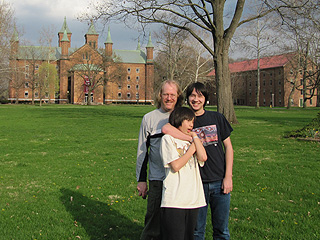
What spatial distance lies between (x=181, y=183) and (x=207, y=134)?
61cm

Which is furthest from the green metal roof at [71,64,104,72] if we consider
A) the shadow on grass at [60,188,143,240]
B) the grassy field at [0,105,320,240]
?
the shadow on grass at [60,188,143,240]

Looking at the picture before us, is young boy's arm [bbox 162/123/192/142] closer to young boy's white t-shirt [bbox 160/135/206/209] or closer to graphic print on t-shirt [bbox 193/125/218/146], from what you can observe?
young boy's white t-shirt [bbox 160/135/206/209]

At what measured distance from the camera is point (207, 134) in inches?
130

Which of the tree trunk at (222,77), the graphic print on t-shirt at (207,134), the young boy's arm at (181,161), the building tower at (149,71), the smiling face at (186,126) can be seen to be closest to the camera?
the young boy's arm at (181,161)

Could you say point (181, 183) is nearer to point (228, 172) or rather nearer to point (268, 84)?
point (228, 172)

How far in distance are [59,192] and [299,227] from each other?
4.36 metres

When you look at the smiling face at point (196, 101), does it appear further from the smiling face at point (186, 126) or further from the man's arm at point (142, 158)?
the man's arm at point (142, 158)

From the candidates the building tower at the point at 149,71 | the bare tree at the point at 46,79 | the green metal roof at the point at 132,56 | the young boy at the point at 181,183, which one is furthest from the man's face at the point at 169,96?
the green metal roof at the point at 132,56

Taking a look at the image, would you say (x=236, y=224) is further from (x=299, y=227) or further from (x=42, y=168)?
(x=42, y=168)

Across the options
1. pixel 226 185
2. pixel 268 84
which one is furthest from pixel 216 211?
pixel 268 84

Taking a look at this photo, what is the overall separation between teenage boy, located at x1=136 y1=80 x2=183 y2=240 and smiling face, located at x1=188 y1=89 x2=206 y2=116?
0.19m

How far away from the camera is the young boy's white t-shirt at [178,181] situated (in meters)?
2.94

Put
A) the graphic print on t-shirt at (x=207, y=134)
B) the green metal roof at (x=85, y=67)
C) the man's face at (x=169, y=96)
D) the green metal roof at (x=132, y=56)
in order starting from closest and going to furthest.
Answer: the graphic print on t-shirt at (x=207, y=134) → the man's face at (x=169, y=96) → the green metal roof at (x=85, y=67) → the green metal roof at (x=132, y=56)

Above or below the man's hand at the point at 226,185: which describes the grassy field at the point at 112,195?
below
